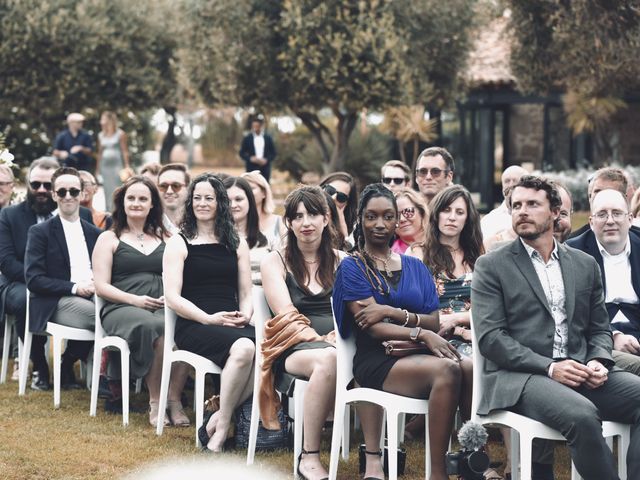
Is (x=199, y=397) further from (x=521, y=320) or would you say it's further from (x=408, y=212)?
(x=521, y=320)

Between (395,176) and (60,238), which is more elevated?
(395,176)

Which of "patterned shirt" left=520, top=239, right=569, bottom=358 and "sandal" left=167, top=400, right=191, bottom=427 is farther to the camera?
"sandal" left=167, top=400, right=191, bottom=427

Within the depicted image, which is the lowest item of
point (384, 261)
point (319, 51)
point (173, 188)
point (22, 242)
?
point (384, 261)

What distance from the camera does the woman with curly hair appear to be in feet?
24.4

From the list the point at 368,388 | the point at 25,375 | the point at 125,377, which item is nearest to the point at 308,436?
the point at 368,388

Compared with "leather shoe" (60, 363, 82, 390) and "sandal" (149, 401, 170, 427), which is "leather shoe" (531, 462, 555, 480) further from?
"leather shoe" (60, 363, 82, 390)

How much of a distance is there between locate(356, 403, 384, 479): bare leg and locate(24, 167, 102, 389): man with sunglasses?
2.84m

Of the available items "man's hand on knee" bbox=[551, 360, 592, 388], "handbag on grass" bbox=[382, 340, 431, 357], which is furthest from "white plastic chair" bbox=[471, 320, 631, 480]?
"handbag on grass" bbox=[382, 340, 431, 357]

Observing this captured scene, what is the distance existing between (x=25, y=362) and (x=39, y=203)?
4.24 feet

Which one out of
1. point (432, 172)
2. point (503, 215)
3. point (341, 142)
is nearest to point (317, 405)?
point (432, 172)

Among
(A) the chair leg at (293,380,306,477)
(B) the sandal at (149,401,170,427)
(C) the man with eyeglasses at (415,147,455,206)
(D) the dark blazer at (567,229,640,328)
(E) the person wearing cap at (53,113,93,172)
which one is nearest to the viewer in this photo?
(A) the chair leg at (293,380,306,477)

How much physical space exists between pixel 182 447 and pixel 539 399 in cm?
255

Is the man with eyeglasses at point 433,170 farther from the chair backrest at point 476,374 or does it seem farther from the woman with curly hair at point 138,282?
the chair backrest at point 476,374

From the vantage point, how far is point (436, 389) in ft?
18.2
